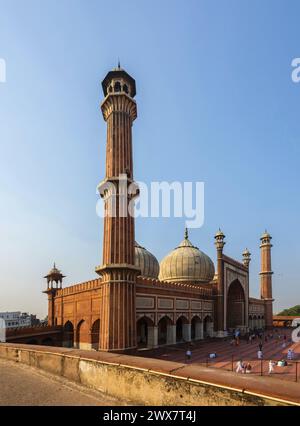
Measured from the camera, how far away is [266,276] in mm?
48656

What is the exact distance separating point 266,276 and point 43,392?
47414mm

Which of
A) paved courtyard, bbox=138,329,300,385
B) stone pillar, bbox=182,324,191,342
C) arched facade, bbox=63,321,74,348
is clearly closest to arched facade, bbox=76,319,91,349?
arched facade, bbox=63,321,74,348

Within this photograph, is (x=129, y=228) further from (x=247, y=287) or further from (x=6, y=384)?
(x=247, y=287)

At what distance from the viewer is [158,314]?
24.9 meters

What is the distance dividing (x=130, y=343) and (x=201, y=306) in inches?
535

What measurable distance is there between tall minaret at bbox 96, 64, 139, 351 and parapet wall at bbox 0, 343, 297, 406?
12377 mm

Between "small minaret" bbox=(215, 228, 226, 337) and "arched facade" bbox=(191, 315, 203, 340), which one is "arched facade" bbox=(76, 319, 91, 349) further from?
"small minaret" bbox=(215, 228, 226, 337)

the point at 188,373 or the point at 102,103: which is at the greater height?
the point at 102,103

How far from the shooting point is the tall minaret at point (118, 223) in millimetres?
19328

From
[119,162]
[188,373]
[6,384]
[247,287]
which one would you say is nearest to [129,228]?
[119,162]

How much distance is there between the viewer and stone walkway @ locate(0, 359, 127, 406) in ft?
16.9

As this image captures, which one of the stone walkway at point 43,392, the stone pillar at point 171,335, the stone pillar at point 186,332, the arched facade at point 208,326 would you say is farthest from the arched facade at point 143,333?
the stone walkway at point 43,392

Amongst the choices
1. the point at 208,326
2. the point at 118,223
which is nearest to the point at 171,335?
the point at 208,326

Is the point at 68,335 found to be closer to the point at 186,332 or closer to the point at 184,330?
the point at 184,330
